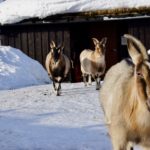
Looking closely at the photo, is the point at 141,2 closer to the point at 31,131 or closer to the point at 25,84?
the point at 25,84

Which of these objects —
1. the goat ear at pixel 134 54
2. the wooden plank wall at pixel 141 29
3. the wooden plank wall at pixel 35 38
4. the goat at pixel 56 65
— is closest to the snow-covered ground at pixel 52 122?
the goat at pixel 56 65

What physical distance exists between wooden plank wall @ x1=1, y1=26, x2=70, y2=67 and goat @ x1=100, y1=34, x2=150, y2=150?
18466mm

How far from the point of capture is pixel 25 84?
21078mm

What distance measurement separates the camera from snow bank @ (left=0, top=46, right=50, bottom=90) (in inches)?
820

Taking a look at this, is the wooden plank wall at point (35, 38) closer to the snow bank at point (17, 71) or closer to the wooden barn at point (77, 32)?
the wooden barn at point (77, 32)

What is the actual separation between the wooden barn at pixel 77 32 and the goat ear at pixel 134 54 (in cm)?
1799

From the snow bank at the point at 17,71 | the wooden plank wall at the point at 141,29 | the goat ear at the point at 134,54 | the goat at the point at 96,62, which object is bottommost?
the snow bank at the point at 17,71

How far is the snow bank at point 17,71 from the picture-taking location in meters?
20.8

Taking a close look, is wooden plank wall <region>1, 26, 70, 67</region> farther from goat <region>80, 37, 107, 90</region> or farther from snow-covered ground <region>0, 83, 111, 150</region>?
snow-covered ground <region>0, 83, 111, 150</region>

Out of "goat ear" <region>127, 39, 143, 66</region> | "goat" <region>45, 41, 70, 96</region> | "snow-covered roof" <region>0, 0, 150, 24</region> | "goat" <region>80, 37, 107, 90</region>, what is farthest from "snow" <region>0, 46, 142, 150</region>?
"snow-covered roof" <region>0, 0, 150, 24</region>

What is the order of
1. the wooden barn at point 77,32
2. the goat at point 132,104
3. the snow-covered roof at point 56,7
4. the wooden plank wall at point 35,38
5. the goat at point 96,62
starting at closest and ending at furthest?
the goat at point 132,104
the goat at point 96,62
the wooden barn at point 77,32
the snow-covered roof at point 56,7
the wooden plank wall at point 35,38

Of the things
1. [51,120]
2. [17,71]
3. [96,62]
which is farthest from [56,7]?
[51,120]

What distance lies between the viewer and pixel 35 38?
2589cm

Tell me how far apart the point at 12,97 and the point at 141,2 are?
948cm
